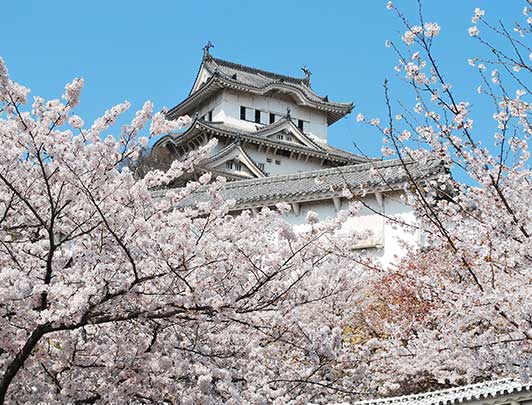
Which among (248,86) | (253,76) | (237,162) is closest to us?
(237,162)

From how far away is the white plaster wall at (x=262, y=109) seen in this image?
1447 inches

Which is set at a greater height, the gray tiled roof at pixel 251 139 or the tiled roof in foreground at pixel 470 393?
the gray tiled roof at pixel 251 139

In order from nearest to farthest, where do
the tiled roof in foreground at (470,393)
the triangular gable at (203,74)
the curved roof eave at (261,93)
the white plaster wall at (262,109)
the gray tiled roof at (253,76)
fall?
the tiled roof in foreground at (470,393) < the curved roof eave at (261,93) < the white plaster wall at (262,109) < the gray tiled roof at (253,76) < the triangular gable at (203,74)

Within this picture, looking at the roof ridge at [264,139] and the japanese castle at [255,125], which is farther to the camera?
the roof ridge at [264,139]

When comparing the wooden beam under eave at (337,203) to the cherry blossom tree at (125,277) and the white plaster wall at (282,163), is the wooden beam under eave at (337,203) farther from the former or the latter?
the white plaster wall at (282,163)

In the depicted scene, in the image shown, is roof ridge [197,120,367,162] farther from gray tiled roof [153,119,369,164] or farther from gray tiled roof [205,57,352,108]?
gray tiled roof [205,57,352,108]

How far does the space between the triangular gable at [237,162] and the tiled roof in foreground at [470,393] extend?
70.3ft

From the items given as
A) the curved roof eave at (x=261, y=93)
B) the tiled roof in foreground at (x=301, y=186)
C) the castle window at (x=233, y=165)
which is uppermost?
the curved roof eave at (x=261, y=93)

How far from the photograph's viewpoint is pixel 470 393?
31.4 ft

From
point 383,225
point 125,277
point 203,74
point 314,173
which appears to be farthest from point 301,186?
point 203,74

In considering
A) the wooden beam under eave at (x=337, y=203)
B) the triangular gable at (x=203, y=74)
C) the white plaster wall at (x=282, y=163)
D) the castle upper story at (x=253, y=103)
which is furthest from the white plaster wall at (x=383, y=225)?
Result: the triangular gable at (x=203, y=74)

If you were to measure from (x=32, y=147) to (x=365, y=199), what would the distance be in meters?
14.5

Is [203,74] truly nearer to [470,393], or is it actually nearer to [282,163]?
[282,163]

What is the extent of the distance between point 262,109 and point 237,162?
23.1ft
